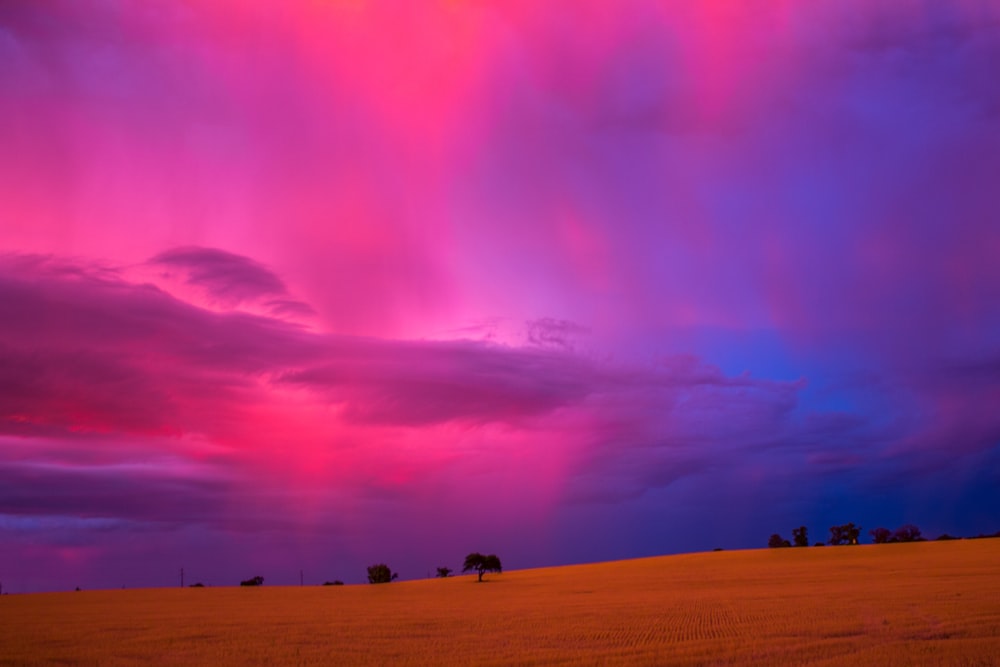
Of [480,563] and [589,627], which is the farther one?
[480,563]

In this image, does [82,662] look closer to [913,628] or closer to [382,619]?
[382,619]

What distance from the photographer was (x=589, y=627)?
40.7 metres

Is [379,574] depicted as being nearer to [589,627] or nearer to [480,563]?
[480,563]

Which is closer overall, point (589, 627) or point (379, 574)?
point (589, 627)

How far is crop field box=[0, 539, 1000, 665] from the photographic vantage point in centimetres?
3008

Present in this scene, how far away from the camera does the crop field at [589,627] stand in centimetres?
3008

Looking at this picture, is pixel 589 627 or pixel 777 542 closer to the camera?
pixel 589 627

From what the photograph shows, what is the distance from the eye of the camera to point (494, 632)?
4066 centimetres

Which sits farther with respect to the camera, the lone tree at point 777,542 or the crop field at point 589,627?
the lone tree at point 777,542

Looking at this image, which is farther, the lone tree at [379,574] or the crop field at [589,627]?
the lone tree at [379,574]

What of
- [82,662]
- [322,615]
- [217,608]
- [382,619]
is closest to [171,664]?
[82,662]

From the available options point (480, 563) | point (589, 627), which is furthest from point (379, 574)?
point (589, 627)

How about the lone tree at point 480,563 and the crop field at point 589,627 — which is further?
the lone tree at point 480,563

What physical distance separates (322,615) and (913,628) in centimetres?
4034
